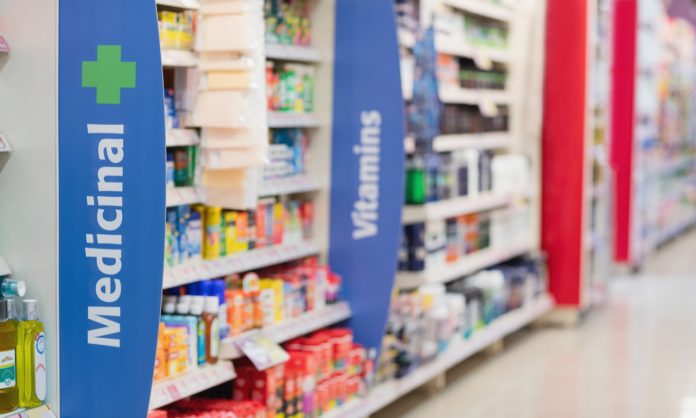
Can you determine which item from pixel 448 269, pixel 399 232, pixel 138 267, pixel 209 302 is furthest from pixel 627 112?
pixel 138 267

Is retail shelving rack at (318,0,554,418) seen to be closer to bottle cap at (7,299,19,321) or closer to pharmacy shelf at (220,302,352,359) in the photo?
pharmacy shelf at (220,302,352,359)

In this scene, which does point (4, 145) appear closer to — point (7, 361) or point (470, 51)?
point (7, 361)

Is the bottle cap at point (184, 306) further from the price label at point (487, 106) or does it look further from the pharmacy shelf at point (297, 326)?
the price label at point (487, 106)

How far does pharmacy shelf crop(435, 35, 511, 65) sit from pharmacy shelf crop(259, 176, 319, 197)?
1504 millimetres

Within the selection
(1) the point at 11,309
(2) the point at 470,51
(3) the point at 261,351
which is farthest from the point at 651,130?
(1) the point at 11,309

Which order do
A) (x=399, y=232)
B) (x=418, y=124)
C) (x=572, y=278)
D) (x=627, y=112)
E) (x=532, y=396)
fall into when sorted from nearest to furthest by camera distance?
(x=399, y=232) → (x=418, y=124) → (x=532, y=396) → (x=572, y=278) → (x=627, y=112)

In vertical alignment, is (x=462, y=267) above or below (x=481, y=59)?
below

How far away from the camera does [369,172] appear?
5.26 metres

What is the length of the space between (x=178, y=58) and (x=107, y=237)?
92 cm

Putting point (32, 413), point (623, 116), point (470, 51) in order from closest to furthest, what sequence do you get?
point (32, 413) < point (470, 51) < point (623, 116)

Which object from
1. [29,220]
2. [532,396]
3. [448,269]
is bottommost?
[532,396]

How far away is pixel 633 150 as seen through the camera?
11.1 metres

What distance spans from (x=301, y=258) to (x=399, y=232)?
1.64ft

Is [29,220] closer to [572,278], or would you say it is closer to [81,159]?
[81,159]
